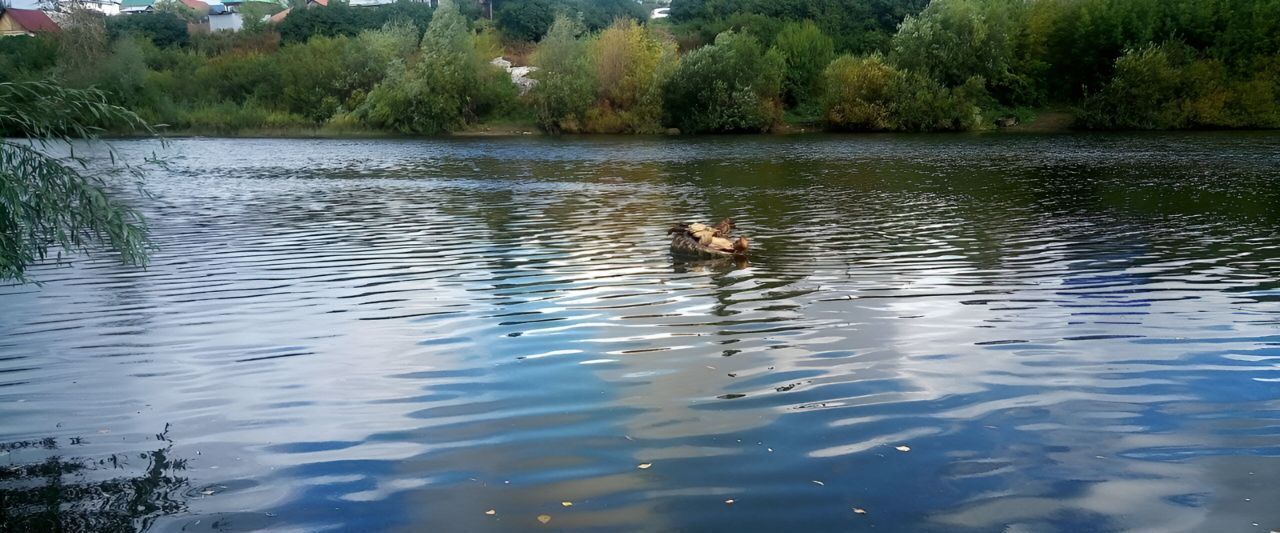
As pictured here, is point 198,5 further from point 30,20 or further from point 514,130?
point 514,130

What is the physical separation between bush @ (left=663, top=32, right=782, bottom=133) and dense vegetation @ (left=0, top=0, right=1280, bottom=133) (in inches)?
6.0

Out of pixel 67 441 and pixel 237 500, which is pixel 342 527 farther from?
pixel 67 441

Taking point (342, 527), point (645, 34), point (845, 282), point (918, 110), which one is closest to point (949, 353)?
point (845, 282)

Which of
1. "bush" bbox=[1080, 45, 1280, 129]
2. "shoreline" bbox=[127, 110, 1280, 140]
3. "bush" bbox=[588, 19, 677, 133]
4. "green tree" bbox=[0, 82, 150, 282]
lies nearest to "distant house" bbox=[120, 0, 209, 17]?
"shoreline" bbox=[127, 110, 1280, 140]

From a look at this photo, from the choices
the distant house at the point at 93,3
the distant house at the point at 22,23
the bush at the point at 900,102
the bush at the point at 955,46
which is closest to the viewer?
the distant house at the point at 93,3

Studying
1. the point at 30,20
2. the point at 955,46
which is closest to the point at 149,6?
the point at 30,20

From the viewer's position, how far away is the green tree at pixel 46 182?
351 inches

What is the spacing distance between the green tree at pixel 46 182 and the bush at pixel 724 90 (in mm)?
67332

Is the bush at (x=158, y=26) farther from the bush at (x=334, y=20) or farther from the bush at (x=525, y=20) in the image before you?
the bush at (x=525, y=20)

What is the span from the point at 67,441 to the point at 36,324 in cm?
580

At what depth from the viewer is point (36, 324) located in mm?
13367

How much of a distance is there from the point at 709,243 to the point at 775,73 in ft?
208

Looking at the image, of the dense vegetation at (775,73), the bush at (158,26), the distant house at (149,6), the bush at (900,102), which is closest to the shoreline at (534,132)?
the dense vegetation at (775,73)

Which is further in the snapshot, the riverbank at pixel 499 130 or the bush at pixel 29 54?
the riverbank at pixel 499 130
